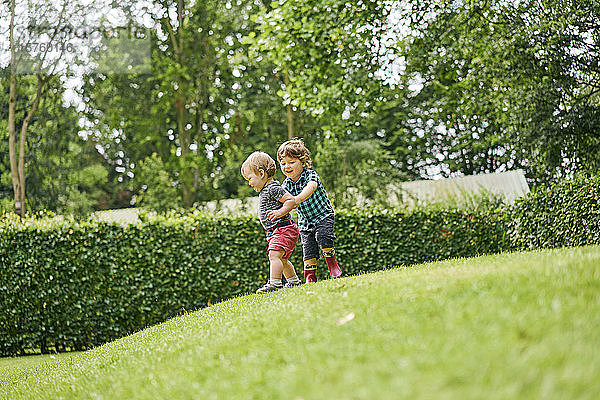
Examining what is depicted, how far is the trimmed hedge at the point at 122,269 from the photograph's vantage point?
9.36 meters

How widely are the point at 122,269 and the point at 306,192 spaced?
4597mm

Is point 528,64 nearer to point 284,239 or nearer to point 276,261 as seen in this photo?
point 284,239

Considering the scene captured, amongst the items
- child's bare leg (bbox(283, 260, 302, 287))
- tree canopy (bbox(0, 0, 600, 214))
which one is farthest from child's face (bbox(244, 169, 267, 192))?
tree canopy (bbox(0, 0, 600, 214))

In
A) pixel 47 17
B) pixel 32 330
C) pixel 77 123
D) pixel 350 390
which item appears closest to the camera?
pixel 350 390

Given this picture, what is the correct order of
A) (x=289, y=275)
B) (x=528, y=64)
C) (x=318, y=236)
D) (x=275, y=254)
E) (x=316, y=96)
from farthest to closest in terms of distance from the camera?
(x=316, y=96) → (x=528, y=64) → (x=289, y=275) → (x=318, y=236) → (x=275, y=254)

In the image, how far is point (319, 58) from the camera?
13367mm

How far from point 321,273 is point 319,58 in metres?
5.98

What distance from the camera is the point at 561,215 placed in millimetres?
7840

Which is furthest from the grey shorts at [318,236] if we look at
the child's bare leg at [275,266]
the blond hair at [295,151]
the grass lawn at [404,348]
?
the grass lawn at [404,348]

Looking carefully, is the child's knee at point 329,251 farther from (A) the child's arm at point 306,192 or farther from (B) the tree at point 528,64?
(B) the tree at point 528,64

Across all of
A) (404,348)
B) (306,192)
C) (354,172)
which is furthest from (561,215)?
(354,172)

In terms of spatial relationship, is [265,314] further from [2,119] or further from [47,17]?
[2,119]

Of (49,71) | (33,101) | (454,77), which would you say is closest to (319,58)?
(454,77)

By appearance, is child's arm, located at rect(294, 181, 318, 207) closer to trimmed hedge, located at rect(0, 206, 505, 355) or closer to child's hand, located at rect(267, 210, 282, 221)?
child's hand, located at rect(267, 210, 282, 221)
